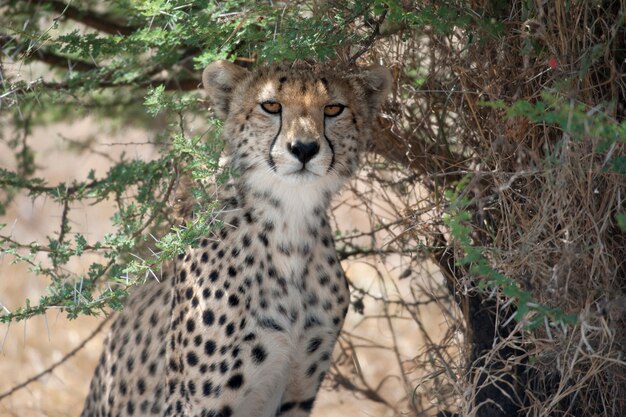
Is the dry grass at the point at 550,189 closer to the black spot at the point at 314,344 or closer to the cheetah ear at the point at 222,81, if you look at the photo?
the black spot at the point at 314,344

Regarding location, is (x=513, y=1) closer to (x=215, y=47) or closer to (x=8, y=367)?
(x=215, y=47)

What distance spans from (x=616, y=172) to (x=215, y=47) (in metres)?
1.31

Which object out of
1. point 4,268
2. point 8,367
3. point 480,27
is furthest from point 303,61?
point 4,268

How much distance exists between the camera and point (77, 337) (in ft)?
22.4

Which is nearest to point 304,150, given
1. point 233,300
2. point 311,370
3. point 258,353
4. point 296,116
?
point 296,116

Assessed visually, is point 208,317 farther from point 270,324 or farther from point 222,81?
point 222,81

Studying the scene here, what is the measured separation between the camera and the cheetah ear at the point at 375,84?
3.40 m

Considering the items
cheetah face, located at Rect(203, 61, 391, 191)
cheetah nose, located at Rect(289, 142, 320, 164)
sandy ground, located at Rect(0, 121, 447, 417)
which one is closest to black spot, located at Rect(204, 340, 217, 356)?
cheetah face, located at Rect(203, 61, 391, 191)

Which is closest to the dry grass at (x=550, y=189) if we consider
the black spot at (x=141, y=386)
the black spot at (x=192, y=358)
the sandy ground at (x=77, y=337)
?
the black spot at (x=192, y=358)

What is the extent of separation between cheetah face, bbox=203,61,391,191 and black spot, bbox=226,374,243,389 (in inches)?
24.6

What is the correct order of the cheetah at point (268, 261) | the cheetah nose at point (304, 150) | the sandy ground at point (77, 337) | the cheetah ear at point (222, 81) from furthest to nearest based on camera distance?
the sandy ground at point (77, 337), the cheetah ear at point (222, 81), the cheetah at point (268, 261), the cheetah nose at point (304, 150)

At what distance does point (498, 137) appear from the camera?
316cm

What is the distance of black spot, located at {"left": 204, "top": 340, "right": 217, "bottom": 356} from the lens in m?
3.21

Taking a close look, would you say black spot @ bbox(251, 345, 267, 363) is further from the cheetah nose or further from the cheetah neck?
the cheetah nose
